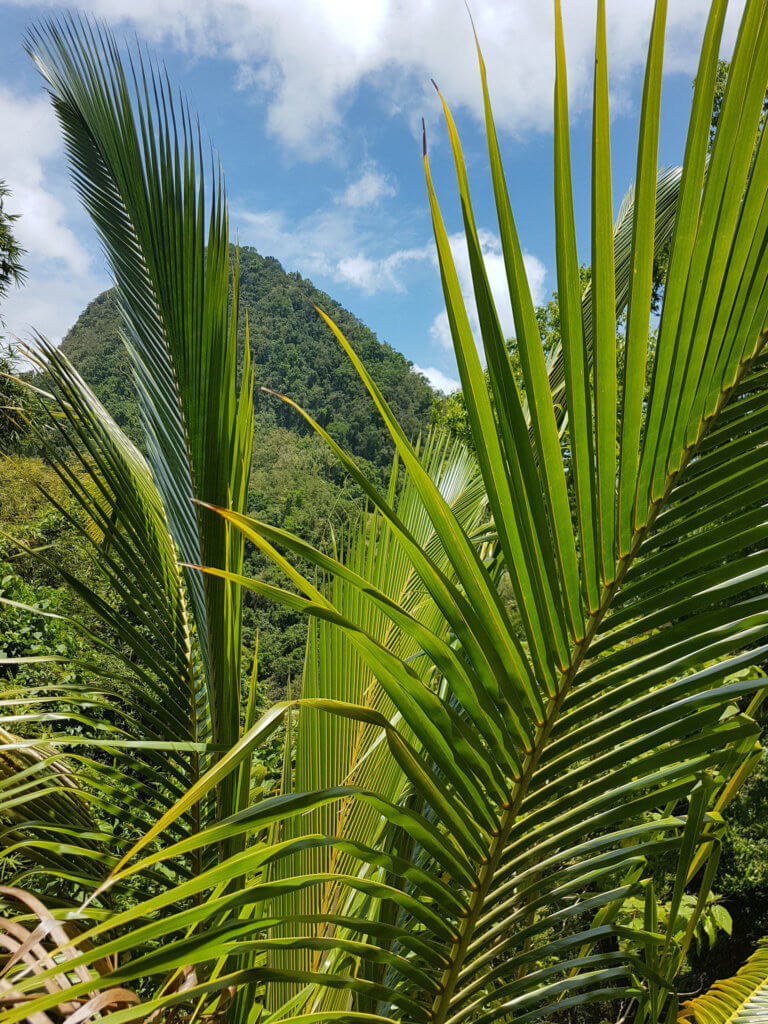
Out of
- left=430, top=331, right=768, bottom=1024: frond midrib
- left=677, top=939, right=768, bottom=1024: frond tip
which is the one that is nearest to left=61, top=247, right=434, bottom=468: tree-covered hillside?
left=677, top=939, right=768, bottom=1024: frond tip

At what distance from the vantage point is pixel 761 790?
6.39 m

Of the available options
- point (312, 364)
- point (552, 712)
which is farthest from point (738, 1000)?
point (312, 364)

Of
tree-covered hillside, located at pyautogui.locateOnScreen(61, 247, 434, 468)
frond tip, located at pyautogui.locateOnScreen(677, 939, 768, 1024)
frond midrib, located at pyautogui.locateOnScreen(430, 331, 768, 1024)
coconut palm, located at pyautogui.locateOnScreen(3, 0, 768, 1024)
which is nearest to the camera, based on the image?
coconut palm, located at pyautogui.locateOnScreen(3, 0, 768, 1024)

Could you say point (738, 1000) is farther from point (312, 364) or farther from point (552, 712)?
point (312, 364)

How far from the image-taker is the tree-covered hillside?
54281 millimetres

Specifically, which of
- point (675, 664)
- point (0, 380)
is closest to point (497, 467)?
point (675, 664)

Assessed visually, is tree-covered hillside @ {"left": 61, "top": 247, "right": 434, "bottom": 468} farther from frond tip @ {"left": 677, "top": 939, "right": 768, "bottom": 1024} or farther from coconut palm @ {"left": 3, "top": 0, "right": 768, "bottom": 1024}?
coconut palm @ {"left": 3, "top": 0, "right": 768, "bottom": 1024}

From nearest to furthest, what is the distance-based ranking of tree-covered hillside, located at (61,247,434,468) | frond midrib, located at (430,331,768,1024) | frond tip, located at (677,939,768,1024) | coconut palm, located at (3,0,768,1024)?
coconut palm, located at (3,0,768,1024) < frond midrib, located at (430,331,768,1024) < frond tip, located at (677,939,768,1024) < tree-covered hillside, located at (61,247,434,468)

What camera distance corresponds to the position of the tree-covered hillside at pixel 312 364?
2137 inches

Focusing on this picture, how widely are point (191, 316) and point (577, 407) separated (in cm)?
65

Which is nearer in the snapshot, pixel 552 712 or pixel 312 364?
pixel 552 712

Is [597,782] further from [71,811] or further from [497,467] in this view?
[71,811]

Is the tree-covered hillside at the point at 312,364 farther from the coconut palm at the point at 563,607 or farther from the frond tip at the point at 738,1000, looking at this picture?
the coconut palm at the point at 563,607

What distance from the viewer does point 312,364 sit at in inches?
2640
